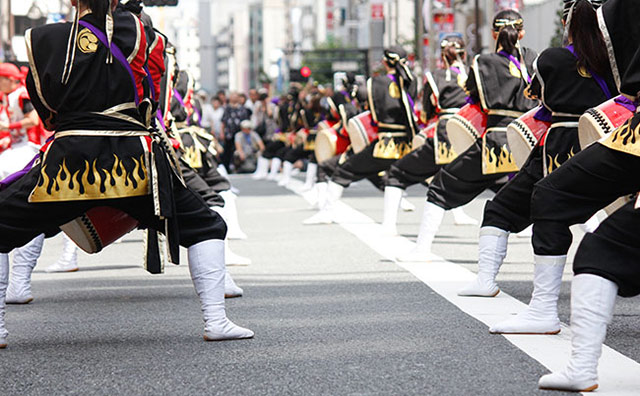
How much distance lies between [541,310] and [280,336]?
1299 millimetres

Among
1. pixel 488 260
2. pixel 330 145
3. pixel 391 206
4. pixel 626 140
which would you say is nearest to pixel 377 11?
pixel 330 145

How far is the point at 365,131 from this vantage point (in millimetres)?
15727

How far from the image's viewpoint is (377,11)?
7925cm

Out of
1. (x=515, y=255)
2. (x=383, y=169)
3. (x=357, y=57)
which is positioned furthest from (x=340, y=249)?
(x=357, y=57)

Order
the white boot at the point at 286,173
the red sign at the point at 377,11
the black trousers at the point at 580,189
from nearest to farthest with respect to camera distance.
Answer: the black trousers at the point at 580,189
the white boot at the point at 286,173
the red sign at the point at 377,11

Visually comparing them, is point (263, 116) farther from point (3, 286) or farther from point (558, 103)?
point (3, 286)

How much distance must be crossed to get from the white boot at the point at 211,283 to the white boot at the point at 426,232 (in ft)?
12.1

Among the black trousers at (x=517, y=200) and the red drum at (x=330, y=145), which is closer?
the black trousers at (x=517, y=200)

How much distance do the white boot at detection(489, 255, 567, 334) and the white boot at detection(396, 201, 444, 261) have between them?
348 cm

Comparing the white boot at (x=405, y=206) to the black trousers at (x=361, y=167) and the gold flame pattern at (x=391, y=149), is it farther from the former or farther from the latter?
the gold flame pattern at (x=391, y=149)

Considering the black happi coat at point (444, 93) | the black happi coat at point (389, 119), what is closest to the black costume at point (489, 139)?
the black happi coat at point (444, 93)

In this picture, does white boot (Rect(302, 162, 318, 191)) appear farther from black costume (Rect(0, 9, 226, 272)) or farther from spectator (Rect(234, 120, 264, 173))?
black costume (Rect(0, 9, 226, 272))

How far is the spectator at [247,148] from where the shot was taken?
33.8 metres

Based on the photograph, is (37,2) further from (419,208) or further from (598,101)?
(598,101)
